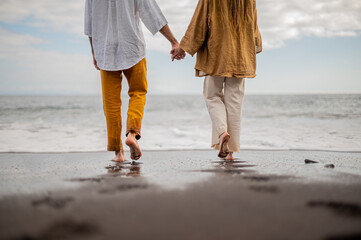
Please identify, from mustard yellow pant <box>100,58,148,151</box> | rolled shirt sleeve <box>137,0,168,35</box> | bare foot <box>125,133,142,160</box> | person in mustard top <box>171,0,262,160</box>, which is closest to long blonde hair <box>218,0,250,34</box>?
person in mustard top <box>171,0,262,160</box>

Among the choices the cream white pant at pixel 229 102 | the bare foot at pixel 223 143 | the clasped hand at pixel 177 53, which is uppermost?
the clasped hand at pixel 177 53

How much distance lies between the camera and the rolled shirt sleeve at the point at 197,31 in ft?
9.82

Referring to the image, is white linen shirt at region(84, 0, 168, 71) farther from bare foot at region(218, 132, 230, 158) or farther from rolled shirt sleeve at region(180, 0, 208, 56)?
bare foot at region(218, 132, 230, 158)

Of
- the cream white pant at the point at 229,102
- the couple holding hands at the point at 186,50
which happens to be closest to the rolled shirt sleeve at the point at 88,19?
the couple holding hands at the point at 186,50

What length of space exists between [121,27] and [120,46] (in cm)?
19

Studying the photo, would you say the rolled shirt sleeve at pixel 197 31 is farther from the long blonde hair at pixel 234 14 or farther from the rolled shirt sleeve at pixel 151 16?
the rolled shirt sleeve at pixel 151 16

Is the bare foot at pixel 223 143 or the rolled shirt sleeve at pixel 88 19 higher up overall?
the rolled shirt sleeve at pixel 88 19

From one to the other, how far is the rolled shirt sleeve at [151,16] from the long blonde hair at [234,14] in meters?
0.65

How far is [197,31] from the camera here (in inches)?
118

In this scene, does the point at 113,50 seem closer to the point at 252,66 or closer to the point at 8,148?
the point at 252,66

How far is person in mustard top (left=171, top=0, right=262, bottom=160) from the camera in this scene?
9.68ft

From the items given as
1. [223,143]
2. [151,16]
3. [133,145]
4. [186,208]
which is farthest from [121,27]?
[186,208]

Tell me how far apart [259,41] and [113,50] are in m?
1.63

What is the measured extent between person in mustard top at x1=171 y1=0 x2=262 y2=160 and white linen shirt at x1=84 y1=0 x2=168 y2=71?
40cm
